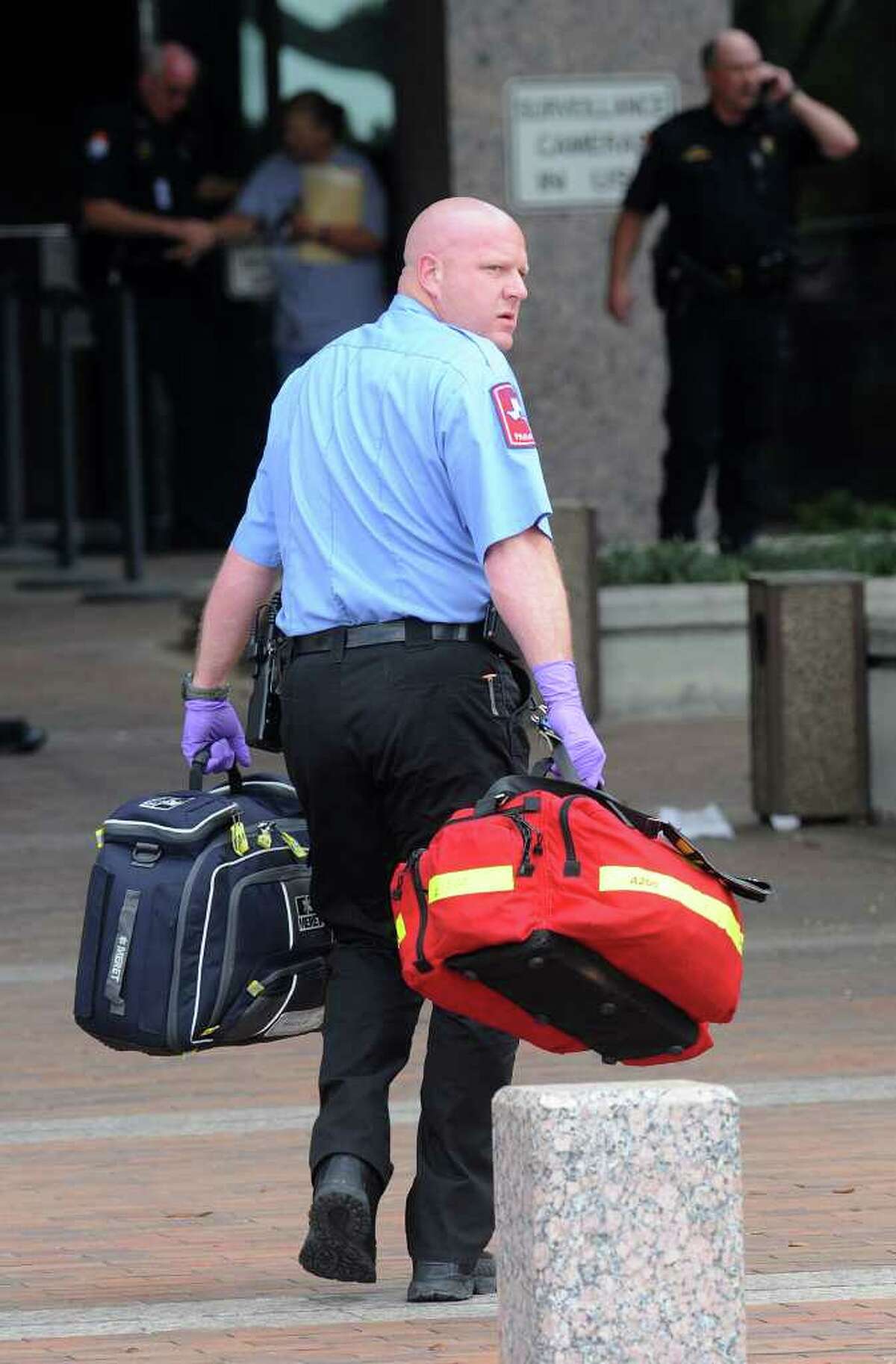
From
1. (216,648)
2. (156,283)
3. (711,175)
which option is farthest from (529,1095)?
(156,283)

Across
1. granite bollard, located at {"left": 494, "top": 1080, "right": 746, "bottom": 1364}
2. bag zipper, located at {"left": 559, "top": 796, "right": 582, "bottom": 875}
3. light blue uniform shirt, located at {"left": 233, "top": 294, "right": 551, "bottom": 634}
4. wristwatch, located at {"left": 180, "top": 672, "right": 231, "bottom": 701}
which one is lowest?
granite bollard, located at {"left": 494, "top": 1080, "right": 746, "bottom": 1364}

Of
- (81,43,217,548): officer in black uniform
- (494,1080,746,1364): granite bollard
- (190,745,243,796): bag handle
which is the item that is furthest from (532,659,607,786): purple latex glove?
(81,43,217,548): officer in black uniform

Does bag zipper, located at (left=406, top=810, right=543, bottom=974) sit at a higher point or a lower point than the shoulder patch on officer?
lower

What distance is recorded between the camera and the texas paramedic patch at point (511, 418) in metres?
4.81

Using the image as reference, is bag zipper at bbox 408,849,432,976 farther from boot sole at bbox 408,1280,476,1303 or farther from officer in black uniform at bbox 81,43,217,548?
officer in black uniform at bbox 81,43,217,548

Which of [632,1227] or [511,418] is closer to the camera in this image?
[632,1227]

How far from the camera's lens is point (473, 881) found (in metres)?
4.44

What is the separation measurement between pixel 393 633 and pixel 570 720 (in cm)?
33

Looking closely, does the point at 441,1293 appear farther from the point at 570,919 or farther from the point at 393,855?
the point at 570,919

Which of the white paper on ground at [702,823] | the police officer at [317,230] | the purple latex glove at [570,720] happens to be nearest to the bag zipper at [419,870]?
the purple latex glove at [570,720]

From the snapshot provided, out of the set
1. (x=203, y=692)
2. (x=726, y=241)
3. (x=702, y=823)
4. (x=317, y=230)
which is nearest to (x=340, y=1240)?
(x=203, y=692)

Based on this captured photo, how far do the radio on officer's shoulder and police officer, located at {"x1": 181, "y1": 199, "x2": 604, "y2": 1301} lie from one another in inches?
2.8

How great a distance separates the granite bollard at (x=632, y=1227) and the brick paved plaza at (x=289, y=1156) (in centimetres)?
8

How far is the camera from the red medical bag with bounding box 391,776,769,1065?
4.41 m
